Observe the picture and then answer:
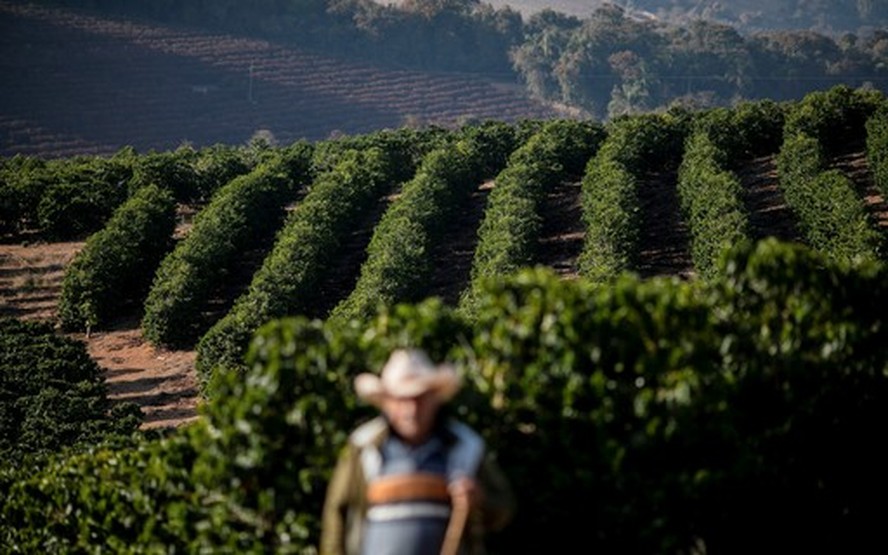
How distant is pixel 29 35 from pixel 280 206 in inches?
4357

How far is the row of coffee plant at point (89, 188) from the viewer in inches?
2037

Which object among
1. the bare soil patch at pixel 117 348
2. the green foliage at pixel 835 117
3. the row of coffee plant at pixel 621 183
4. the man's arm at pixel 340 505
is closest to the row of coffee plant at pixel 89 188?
the bare soil patch at pixel 117 348

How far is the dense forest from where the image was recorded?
165750 mm

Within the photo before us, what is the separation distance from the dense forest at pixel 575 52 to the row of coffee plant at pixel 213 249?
11453cm

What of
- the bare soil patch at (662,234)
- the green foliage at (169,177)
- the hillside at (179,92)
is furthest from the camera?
the hillside at (179,92)

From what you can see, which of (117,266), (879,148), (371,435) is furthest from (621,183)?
(371,435)

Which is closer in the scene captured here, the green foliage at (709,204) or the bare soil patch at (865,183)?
the green foliage at (709,204)

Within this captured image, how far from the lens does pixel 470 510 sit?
19.8 feet

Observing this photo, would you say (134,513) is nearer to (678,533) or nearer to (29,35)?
(678,533)

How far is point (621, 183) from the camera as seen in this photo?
1721 inches

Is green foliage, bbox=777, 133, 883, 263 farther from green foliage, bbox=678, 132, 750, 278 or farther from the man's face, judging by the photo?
the man's face

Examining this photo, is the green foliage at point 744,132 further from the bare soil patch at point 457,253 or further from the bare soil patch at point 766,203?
the bare soil patch at point 457,253

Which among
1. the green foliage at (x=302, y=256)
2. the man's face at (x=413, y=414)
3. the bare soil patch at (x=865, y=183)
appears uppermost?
the man's face at (x=413, y=414)

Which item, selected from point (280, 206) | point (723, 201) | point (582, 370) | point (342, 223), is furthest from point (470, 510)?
point (280, 206)
